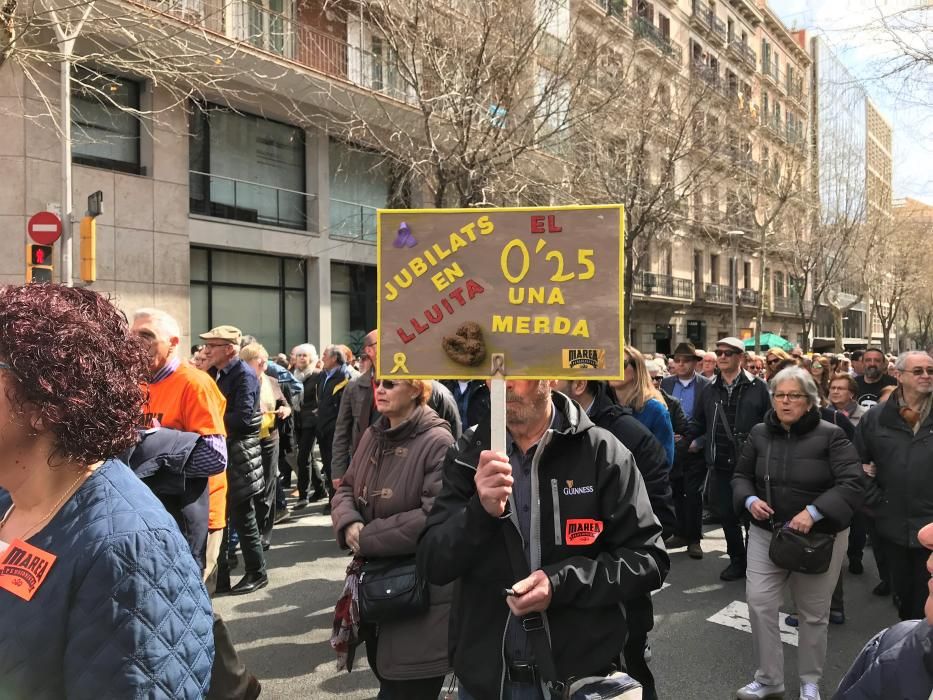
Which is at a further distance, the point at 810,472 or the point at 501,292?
the point at 810,472

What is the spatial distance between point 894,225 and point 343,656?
33009mm

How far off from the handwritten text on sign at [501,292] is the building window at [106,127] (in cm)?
1190

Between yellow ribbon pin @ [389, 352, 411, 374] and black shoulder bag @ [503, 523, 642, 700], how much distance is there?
924 mm

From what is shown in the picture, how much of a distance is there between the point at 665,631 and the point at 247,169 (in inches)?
554

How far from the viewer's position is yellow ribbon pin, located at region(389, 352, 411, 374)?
244cm

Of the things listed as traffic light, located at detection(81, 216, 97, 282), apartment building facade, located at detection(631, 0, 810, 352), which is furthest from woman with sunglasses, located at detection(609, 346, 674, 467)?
apartment building facade, located at detection(631, 0, 810, 352)

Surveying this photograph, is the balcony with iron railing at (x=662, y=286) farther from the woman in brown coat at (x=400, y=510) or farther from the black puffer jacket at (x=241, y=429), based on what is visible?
the woman in brown coat at (x=400, y=510)

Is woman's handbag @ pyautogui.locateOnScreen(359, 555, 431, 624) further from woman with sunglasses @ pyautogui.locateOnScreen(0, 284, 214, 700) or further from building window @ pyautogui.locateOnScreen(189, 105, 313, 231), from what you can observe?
building window @ pyautogui.locateOnScreen(189, 105, 313, 231)

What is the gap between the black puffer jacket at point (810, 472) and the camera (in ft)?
12.7

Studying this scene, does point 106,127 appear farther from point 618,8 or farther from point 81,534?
point 81,534

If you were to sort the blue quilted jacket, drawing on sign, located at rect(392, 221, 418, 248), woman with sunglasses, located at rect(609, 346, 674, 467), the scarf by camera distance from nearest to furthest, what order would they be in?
the blue quilted jacket
drawing on sign, located at rect(392, 221, 418, 248)
the scarf
woman with sunglasses, located at rect(609, 346, 674, 467)

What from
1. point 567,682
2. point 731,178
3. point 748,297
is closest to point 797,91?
point 731,178

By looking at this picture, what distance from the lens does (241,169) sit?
1565cm

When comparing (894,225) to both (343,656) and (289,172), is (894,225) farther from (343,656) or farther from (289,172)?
(343,656)
